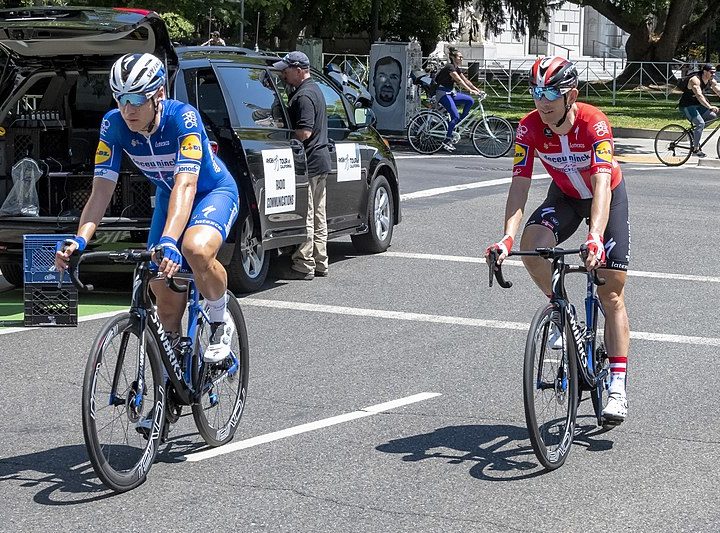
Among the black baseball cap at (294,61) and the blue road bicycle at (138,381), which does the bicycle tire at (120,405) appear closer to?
the blue road bicycle at (138,381)

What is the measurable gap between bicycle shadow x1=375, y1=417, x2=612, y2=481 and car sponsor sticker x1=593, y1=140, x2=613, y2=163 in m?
1.39

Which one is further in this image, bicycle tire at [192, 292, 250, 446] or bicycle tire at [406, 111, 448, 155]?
bicycle tire at [406, 111, 448, 155]

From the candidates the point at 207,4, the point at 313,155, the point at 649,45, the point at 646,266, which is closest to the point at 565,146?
the point at 313,155

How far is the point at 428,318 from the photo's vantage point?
32.0 feet

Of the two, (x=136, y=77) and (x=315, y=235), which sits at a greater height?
(x=136, y=77)

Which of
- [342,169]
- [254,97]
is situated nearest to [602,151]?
[254,97]

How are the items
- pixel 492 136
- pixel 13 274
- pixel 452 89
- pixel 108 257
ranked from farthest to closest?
1. pixel 492 136
2. pixel 452 89
3. pixel 13 274
4. pixel 108 257

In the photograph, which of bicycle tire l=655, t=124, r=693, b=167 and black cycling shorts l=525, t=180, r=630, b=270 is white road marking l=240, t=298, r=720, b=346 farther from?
bicycle tire l=655, t=124, r=693, b=167

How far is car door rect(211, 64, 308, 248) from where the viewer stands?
10406 millimetres

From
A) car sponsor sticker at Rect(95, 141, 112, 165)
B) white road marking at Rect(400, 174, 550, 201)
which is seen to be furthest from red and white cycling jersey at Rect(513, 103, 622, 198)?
white road marking at Rect(400, 174, 550, 201)

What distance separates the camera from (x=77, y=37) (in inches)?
364

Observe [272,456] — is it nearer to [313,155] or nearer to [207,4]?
[313,155]

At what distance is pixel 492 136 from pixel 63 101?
14272 mm

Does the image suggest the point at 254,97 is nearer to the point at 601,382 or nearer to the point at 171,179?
the point at 171,179
